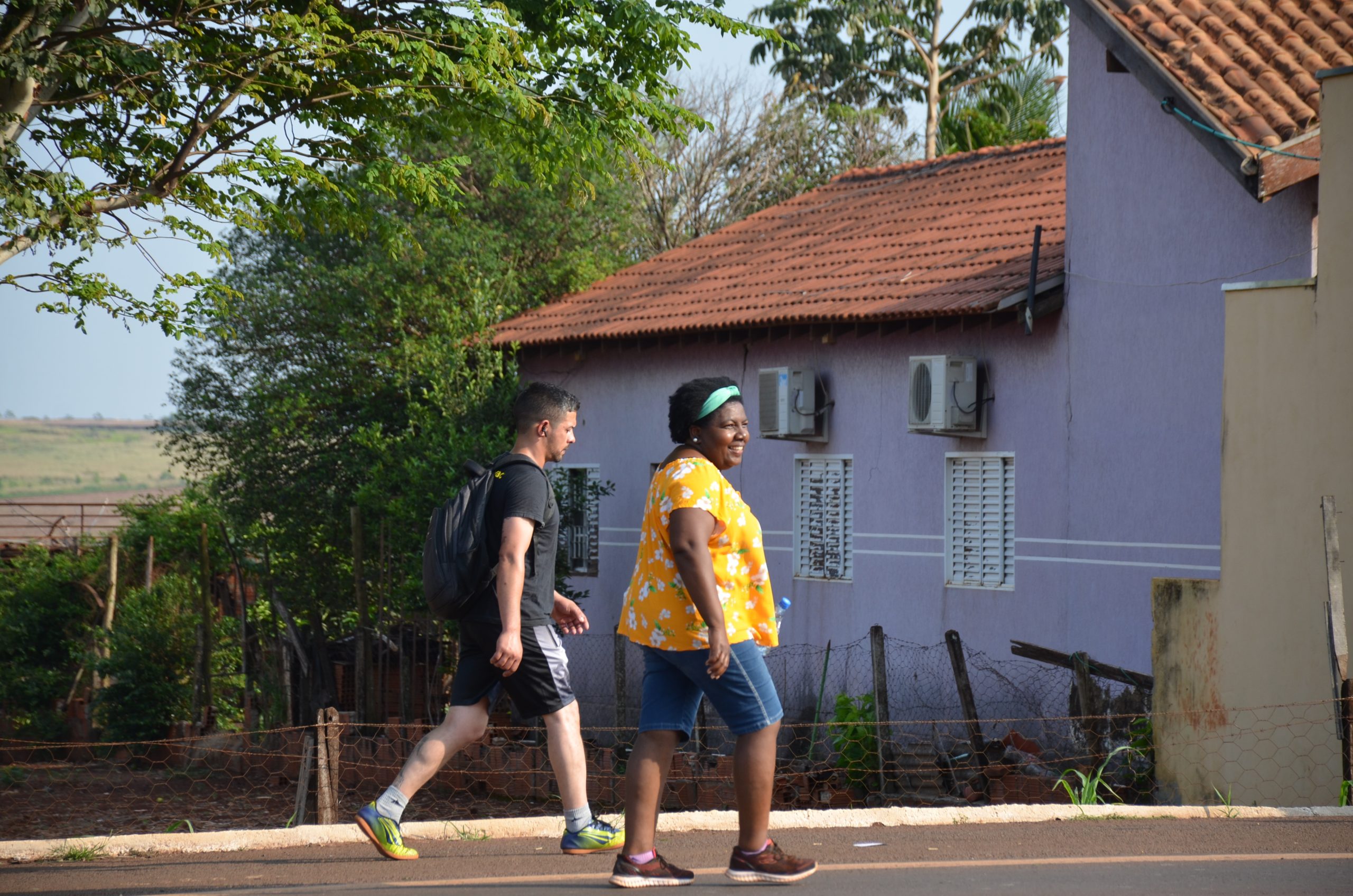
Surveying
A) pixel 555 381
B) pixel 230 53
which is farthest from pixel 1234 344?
pixel 555 381

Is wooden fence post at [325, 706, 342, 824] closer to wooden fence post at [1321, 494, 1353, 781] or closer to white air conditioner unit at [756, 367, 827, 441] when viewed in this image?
wooden fence post at [1321, 494, 1353, 781]

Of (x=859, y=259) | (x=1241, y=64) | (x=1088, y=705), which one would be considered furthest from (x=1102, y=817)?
(x=859, y=259)

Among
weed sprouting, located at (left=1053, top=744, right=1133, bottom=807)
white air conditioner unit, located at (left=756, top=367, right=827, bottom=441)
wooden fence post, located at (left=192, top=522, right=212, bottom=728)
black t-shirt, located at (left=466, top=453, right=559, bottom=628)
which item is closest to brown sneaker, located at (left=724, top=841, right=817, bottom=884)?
black t-shirt, located at (left=466, top=453, right=559, bottom=628)

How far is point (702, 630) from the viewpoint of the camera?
547 cm

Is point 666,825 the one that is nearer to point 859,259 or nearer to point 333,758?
point 333,758

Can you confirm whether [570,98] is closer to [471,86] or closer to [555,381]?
[471,86]

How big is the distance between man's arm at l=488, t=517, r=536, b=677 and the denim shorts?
60 centimetres

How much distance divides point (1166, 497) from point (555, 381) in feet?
28.2

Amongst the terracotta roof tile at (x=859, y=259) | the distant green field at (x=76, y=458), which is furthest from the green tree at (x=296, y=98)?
the distant green field at (x=76, y=458)

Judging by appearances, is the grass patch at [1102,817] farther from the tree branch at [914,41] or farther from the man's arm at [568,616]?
the tree branch at [914,41]

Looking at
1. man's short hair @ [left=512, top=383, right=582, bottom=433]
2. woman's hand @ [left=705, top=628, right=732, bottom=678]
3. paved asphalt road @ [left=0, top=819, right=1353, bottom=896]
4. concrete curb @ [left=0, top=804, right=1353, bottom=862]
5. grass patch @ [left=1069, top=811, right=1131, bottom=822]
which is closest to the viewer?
woman's hand @ [left=705, top=628, right=732, bottom=678]

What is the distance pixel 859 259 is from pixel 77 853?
1106 centimetres

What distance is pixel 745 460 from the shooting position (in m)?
16.3

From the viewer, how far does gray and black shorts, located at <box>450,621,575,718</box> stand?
20.1 ft
